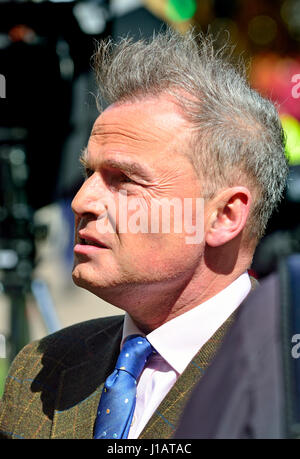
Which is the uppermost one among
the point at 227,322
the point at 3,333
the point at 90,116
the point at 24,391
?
the point at 90,116

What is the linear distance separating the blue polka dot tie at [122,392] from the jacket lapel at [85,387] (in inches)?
2.3

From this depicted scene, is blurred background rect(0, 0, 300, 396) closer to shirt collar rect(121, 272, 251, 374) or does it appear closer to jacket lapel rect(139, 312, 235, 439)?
shirt collar rect(121, 272, 251, 374)

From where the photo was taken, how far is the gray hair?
5.09 ft

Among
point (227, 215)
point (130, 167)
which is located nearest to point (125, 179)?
point (130, 167)

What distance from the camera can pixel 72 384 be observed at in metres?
1.60

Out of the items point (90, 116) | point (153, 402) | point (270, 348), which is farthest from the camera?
point (90, 116)

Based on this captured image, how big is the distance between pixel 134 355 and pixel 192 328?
0.16 meters

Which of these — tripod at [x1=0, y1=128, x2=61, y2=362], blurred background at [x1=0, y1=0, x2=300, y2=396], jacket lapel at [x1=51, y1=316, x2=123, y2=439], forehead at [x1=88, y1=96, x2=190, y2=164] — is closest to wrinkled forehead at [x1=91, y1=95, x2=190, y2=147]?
forehead at [x1=88, y1=96, x2=190, y2=164]

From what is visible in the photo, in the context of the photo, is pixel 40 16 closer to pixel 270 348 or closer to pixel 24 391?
pixel 24 391

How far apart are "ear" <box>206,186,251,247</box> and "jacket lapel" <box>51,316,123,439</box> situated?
0.40 m
